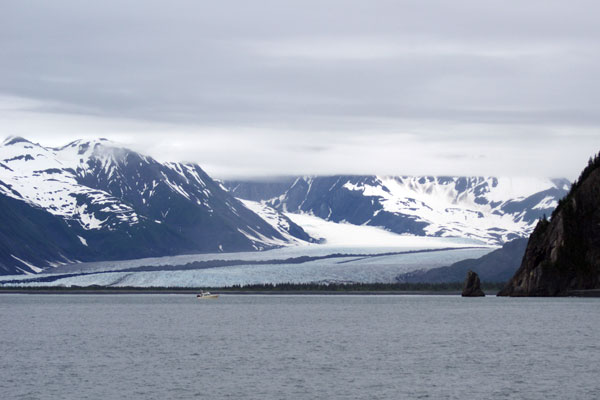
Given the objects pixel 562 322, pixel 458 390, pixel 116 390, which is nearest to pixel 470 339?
pixel 562 322

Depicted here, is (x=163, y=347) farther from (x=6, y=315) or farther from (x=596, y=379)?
(x=6, y=315)

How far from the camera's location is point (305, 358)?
332 ft

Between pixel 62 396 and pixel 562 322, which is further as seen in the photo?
pixel 562 322

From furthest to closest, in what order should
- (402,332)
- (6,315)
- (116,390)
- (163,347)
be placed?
(6,315)
(402,332)
(163,347)
(116,390)

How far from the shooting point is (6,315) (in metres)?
184

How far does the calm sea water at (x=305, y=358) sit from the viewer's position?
79812 millimetres

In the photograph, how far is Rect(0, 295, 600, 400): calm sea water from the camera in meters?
79.8

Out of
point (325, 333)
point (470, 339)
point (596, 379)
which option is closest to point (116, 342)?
point (325, 333)

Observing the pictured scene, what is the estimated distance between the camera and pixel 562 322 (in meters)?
147

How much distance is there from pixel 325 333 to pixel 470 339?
19.1 m

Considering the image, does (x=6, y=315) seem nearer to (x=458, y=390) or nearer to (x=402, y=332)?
(x=402, y=332)

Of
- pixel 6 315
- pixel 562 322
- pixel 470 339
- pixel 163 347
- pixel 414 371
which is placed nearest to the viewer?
pixel 414 371

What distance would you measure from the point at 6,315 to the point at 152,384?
4194 inches

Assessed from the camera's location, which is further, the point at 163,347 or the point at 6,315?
the point at 6,315
